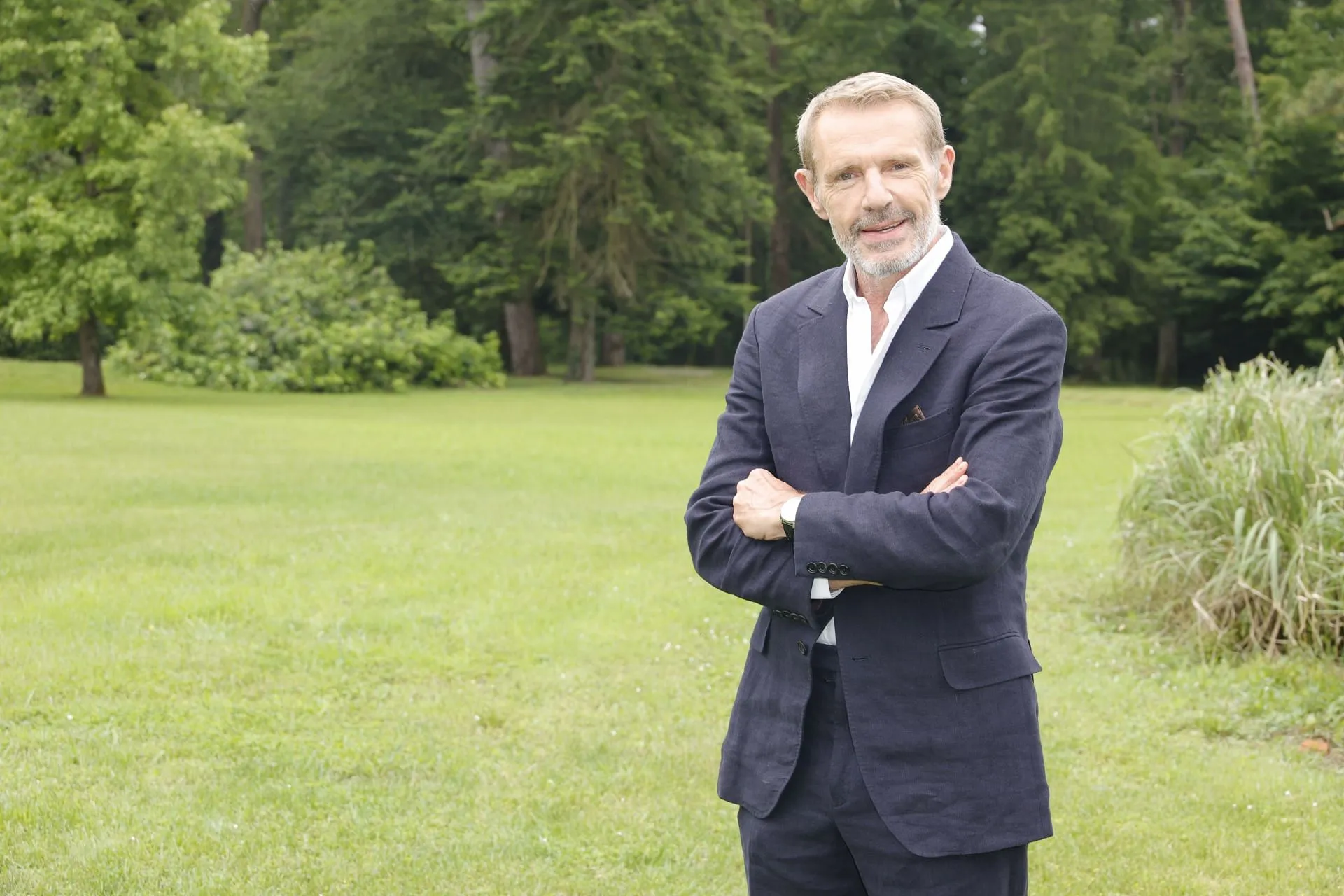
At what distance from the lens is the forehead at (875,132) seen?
266 cm

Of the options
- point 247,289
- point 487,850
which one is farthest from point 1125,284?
point 487,850

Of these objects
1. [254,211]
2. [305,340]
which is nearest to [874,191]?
[305,340]

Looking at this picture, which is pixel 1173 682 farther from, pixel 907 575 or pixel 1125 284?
pixel 1125 284

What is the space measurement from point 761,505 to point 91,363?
26.2 meters

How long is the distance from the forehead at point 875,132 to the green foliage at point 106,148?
22437 millimetres

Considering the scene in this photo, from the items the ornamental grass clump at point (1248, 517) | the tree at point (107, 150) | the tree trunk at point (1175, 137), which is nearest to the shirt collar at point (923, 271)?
the ornamental grass clump at point (1248, 517)

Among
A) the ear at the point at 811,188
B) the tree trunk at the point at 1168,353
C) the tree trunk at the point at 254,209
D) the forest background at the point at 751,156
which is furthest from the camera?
the tree trunk at the point at 1168,353

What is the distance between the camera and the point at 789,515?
262cm

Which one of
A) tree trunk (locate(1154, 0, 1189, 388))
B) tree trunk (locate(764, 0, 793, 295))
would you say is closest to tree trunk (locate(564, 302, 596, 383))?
tree trunk (locate(764, 0, 793, 295))

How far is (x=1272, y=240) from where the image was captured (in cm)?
3491

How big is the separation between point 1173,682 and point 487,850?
3.79 meters

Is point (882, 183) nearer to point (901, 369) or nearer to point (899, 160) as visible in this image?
point (899, 160)

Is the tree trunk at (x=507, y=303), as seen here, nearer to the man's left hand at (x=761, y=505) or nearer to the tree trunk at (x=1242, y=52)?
the tree trunk at (x=1242, y=52)

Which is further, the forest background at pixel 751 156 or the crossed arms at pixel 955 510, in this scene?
the forest background at pixel 751 156
